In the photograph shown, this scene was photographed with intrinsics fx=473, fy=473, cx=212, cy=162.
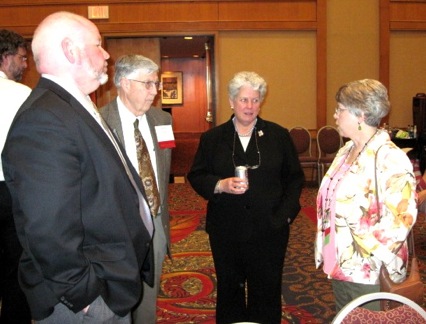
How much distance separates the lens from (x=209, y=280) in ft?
13.3

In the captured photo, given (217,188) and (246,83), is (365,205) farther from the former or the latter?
(246,83)

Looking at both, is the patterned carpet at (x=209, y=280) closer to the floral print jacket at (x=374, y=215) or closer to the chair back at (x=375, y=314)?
the floral print jacket at (x=374, y=215)

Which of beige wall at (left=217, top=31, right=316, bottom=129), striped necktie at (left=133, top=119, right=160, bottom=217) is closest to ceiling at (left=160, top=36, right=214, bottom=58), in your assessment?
beige wall at (left=217, top=31, right=316, bottom=129)

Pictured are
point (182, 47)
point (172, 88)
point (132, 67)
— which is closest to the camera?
point (132, 67)

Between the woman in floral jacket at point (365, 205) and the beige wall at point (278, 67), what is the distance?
646 cm

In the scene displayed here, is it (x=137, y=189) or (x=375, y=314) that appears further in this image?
(x=137, y=189)

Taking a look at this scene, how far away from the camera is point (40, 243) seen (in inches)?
56.5

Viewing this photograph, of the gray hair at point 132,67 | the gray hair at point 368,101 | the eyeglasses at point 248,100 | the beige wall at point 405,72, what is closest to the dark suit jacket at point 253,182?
the eyeglasses at point 248,100

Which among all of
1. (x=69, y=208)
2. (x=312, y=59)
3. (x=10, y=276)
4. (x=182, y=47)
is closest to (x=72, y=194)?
(x=69, y=208)

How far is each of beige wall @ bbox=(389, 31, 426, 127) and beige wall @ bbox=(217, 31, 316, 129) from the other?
1.52 m

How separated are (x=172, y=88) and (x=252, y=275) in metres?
15.0

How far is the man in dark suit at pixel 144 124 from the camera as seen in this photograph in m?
2.56

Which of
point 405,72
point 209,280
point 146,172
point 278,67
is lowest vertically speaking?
point 209,280

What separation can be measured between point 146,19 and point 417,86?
5206mm
